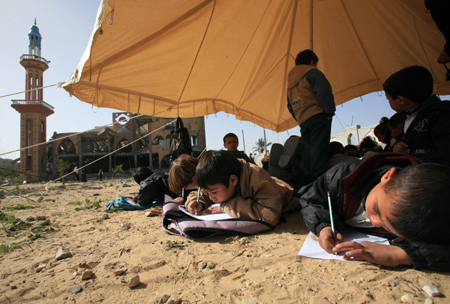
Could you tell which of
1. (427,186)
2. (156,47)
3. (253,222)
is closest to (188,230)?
(253,222)

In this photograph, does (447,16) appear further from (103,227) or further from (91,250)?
(103,227)

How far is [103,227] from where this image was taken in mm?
2367

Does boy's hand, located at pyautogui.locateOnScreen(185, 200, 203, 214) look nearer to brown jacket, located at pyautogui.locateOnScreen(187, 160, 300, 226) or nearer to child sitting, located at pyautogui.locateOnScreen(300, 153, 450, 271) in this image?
brown jacket, located at pyautogui.locateOnScreen(187, 160, 300, 226)

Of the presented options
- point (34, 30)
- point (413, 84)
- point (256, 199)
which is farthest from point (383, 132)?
point (34, 30)

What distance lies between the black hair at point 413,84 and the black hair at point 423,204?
4.34 ft

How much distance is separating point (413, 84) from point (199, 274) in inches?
83.5

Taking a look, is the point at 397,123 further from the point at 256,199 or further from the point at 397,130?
the point at 256,199

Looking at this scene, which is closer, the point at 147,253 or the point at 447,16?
the point at 147,253

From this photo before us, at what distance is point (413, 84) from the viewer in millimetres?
1770

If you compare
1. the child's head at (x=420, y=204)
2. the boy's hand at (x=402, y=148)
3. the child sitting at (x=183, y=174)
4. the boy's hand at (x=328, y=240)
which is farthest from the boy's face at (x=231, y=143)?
the child's head at (x=420, y=204)

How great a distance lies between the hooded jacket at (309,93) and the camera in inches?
94.1

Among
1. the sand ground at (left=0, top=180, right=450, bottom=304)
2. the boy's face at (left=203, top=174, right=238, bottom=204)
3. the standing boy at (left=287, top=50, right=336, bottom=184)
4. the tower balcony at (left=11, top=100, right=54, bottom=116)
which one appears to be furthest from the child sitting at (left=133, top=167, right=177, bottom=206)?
the tower balcony at (left=11, top=100, right=54, bottom=116)

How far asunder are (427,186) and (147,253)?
153 centimetres

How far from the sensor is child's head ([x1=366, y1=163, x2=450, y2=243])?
75 cm
